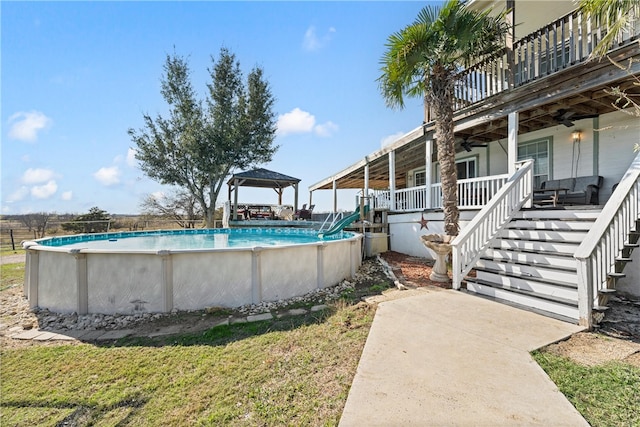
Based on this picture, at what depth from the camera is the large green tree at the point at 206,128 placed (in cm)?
1725

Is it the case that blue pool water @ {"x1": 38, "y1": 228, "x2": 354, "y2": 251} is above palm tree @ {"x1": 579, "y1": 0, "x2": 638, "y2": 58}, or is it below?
below

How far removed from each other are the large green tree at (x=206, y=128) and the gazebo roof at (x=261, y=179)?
1.64m

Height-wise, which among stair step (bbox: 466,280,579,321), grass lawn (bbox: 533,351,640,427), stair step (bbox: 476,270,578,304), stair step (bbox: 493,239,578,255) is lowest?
grass lawn (bbox: 533,351,640,427)

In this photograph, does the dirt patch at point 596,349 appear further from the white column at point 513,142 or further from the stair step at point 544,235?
the white column at point 513,142

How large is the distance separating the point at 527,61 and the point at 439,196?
4.22 metres

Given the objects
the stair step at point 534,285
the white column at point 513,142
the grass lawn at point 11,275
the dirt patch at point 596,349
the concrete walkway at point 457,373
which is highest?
the white column at point 513,142

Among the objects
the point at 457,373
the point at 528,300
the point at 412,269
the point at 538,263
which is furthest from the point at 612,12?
the point at 412,269

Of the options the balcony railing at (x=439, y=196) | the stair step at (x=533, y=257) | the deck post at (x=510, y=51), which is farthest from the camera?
the balcony railing at (x=439, y=196)

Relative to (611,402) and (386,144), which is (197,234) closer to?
(386,144)

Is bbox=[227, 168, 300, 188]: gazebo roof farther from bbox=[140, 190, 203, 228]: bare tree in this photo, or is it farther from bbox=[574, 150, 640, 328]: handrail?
bbox=[574, 150, 640, 328]: handrail

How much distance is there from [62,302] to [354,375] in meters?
5.44

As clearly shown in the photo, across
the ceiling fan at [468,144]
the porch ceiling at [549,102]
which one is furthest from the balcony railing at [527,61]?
the ceiling fan at [468,144]

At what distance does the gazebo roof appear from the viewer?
16.4 meters

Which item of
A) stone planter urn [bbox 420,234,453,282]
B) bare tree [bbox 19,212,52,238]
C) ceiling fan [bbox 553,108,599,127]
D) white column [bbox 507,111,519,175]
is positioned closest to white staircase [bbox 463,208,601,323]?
stone planter urn [bbox 420,234,453,282]
